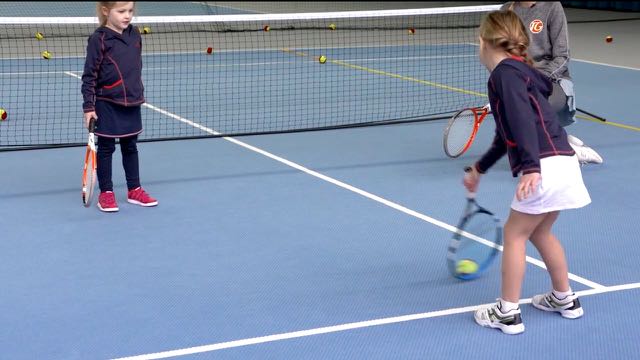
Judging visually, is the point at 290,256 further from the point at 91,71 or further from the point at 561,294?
the point at 91,71

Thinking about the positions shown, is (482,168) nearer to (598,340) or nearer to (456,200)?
(598,340)

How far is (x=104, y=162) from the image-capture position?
582 cm

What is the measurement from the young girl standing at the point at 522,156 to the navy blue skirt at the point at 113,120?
2523 millimetres

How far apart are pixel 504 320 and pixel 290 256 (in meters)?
1.35

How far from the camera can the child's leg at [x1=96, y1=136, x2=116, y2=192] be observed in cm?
578

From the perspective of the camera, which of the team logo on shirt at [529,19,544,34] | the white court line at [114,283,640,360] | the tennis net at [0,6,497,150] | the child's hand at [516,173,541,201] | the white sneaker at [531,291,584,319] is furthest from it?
the tennis net at [0,6,497,150]

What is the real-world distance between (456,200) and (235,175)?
5.27ft

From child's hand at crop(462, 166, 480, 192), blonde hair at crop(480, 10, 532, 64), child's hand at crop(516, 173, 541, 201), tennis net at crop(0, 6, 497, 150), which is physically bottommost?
tennis net at crop(0, 6, 497, 150)

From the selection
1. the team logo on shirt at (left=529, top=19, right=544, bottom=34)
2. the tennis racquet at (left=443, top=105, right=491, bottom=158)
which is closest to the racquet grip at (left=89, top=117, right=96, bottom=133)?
the tennis racquet at (left=443, top=105, right=491, bottom=158)

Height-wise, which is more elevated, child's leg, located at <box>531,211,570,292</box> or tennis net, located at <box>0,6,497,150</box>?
child's leg, located at <box>531,211,570,292</box>

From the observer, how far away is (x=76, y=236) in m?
5.23

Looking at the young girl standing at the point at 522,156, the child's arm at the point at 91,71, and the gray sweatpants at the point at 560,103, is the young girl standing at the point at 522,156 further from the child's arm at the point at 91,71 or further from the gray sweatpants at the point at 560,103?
the child's arm at the point at 91,71

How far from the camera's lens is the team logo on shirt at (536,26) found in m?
6.51

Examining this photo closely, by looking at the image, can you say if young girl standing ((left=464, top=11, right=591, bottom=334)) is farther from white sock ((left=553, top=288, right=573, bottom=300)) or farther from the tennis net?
the tennis net
